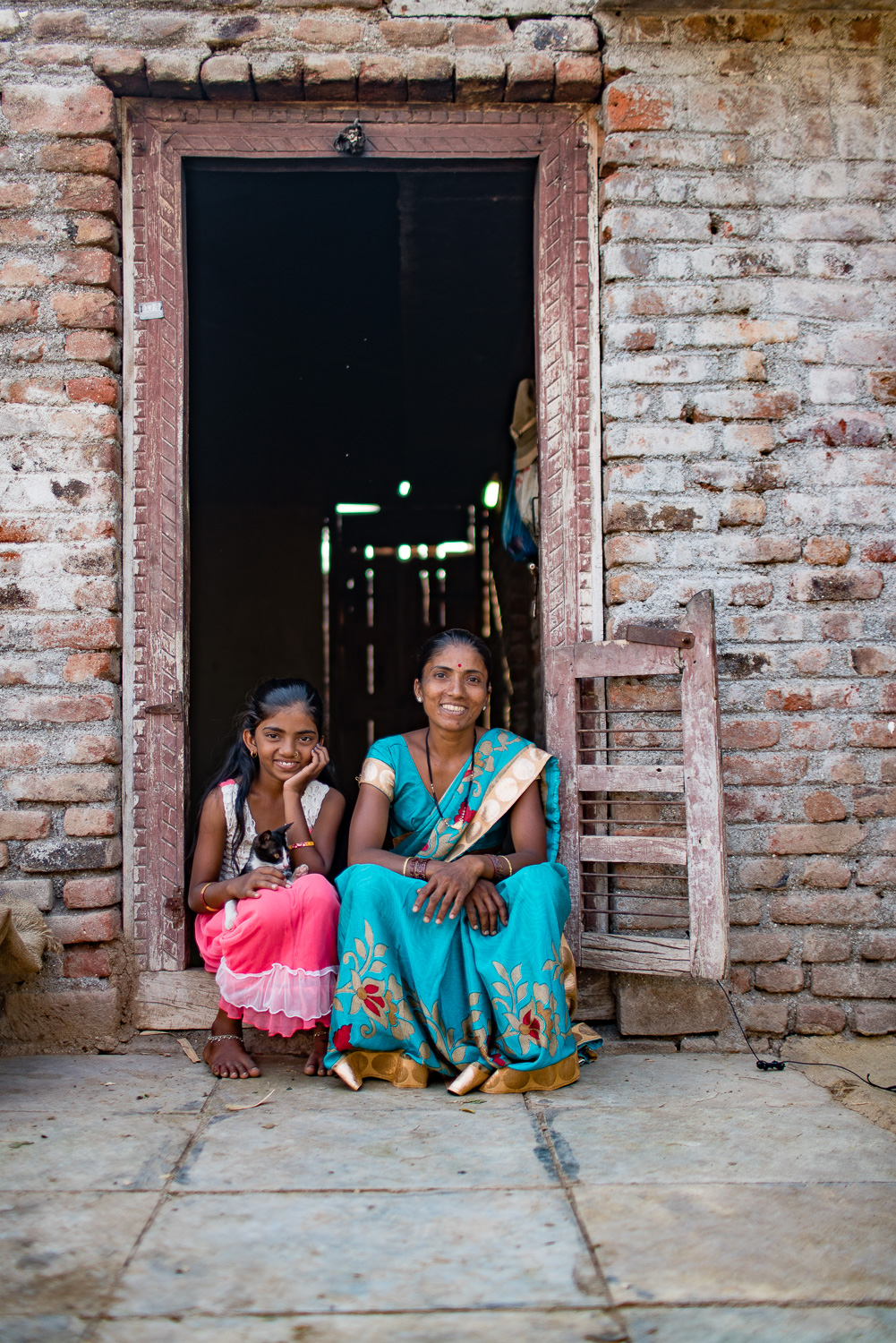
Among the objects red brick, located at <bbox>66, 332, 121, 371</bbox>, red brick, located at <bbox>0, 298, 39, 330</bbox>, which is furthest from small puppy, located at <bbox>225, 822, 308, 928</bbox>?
red brick, located at <bbox>0, 298, 39, 330</bbox>

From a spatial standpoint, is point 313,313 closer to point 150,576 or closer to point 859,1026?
point 150,576

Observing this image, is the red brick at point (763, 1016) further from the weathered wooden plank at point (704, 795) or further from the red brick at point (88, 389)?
the red brick at point (88, 389)

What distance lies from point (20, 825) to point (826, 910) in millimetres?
2499

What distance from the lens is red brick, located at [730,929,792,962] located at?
299cm

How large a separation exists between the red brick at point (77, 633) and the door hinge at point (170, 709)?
0.75ft

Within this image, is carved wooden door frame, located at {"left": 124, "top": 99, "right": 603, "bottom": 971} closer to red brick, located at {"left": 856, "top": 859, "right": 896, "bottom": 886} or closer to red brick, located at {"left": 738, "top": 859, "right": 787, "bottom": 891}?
red brick, located at {"left": 738, "top": 859, "right": 787, "bottom": 891}

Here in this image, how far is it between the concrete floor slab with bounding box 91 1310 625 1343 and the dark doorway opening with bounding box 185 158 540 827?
2.53 m

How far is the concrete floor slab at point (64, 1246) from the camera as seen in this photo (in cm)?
153

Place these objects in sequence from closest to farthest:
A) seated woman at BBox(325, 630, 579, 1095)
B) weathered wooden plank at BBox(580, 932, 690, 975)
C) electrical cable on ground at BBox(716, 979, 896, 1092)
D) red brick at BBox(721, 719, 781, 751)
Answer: seated woman at BBox(325, 630, 579, 1095) < electrical cable on ground at BBox(716, 979, 896, 1092) < weathered wooden plank at BBox(580, 932, 690, 975) < red brick at BBox(721, 719, 781, 751)

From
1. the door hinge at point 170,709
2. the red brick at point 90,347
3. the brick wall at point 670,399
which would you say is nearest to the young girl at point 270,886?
the door hinge at point 170,709

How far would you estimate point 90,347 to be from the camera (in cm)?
302

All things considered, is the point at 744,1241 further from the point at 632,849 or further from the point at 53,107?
the point at 53,107

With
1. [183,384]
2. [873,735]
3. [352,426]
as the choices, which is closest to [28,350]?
[183,384]

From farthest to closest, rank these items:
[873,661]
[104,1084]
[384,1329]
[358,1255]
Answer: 1. [873,661]
2. [104,1084]
3. [358,1255]
4. [384,1329]
